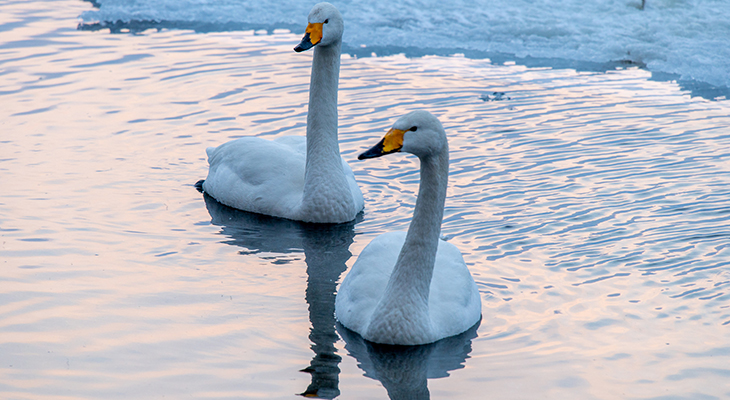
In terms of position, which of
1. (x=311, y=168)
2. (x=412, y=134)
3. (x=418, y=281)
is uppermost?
(x=412, y=134)

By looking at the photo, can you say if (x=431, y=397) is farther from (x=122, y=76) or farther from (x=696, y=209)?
(x=122, y=76)

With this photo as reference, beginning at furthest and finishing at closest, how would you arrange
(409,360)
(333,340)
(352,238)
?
1. (352,238)
2. (333,340)
3. (409,360)

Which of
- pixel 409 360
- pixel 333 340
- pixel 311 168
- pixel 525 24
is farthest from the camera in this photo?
pixel 525 24

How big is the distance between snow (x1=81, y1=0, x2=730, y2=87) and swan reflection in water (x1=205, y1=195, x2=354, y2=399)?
23.5 ft

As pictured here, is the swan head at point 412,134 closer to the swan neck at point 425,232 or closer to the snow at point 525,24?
the swan neck at point 425,232

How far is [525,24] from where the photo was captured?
15.9 metres

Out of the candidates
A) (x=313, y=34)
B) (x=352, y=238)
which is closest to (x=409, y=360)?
(x=352, y=238)

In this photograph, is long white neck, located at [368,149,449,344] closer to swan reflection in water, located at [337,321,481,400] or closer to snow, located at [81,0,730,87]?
swan reflection in water, located at [337,321,481,400]

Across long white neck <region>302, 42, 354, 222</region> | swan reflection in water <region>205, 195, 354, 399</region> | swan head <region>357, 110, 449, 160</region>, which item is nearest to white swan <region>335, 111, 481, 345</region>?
swan head <region>357, 110, 449, 160</region>

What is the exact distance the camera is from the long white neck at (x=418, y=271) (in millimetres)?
5652

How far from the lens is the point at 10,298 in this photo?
6.36 m

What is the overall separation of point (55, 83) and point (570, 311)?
867cm

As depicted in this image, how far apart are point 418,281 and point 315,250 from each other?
2155mm

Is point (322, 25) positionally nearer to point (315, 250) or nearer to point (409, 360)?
point (315, 250)
